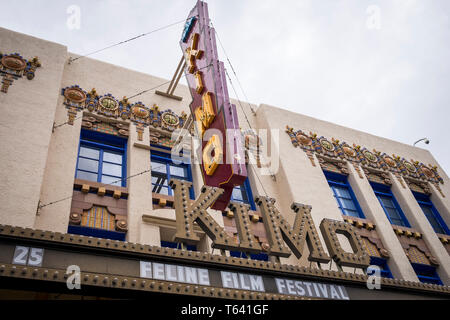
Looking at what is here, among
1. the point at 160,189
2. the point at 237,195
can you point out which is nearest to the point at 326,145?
the point at 237,195

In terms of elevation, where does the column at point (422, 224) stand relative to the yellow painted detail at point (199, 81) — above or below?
below

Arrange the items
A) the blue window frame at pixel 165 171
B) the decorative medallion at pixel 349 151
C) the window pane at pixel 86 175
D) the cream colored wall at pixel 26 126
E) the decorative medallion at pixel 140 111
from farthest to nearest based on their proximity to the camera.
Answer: the decorative medallion at pixel 349 151, the decorative medallion at pixel 140 111, the blue window frame at pixel 165 171, the window pane at pixel 86 175, the cream colored wall at pixel 26 126

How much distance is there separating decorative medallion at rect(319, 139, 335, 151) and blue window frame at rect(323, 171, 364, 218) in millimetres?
1052

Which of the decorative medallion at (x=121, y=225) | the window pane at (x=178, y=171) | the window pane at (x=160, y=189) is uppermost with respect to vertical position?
the window pane at (x=178, y=171)

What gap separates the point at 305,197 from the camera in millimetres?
12734

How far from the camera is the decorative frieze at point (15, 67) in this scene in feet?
36.3

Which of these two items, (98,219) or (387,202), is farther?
(387,202)

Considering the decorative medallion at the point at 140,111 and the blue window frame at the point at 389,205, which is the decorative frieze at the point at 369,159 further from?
the decorative medallion at the point at 140,111

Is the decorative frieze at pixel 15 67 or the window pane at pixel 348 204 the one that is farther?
the window pane at pixel 348 204

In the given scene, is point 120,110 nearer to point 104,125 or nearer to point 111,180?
point 104,125

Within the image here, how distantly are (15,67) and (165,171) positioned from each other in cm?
499

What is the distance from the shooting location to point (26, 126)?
32.9 ft

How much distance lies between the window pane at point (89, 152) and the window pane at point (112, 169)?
0.41 metres

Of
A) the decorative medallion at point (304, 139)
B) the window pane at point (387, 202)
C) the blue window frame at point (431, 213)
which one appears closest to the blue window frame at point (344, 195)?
the decorative medallion at point (304, 139)
